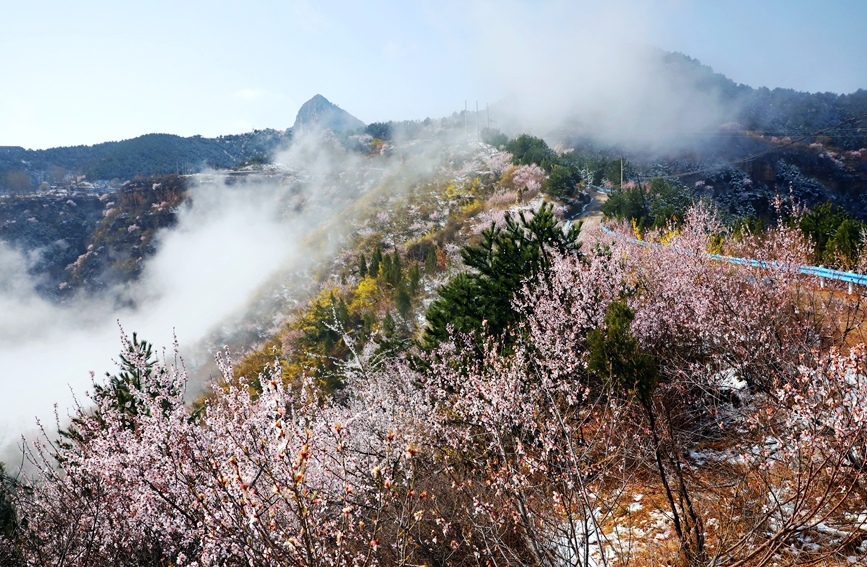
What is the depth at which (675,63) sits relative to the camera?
118125mm

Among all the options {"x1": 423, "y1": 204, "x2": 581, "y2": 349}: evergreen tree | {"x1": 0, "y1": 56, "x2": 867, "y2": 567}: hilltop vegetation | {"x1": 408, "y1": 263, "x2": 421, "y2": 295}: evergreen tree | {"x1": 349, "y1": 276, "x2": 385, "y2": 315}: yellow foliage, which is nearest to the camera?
{"x1": 0, "y1": 56, "x2": 867, "y2": 567}: hilltop vegetation

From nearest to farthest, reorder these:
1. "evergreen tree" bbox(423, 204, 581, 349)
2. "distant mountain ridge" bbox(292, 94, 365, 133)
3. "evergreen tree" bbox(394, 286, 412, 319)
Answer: "evergreen tree" bbox(423, 204, 581, 349)
"evergreen tree" bbox(394, 286, 412, 319)
"distant mountain ridge" bbox(292, 94, 365, 133)

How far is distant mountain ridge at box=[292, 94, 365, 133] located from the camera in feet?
560

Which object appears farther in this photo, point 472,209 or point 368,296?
point 472,209

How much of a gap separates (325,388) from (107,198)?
375 ft

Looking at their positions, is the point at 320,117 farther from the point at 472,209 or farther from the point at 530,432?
the point at 530,432

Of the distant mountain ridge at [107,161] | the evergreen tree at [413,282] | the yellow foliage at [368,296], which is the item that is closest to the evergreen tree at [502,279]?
the evergreen tree at [413,282]

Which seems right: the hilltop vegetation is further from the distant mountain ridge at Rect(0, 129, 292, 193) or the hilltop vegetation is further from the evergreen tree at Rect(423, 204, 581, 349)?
the distant mountain ridge at Rect(0, 129, 292, 193)

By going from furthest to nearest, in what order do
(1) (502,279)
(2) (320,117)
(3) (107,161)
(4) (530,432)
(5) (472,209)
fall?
(2) (320,117), (3) (107,161), (5) (472,209), (1) (502,279), (4) (530,432)

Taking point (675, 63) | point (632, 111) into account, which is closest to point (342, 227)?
point (632, 111)

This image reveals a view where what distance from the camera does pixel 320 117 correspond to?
178 m

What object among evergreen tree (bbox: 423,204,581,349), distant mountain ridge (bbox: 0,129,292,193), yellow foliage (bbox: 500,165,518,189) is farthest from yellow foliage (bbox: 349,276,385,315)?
distant mountain ridge (bbox: 0,129,292,193)

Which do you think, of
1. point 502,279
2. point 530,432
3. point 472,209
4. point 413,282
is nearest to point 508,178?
point 472,209

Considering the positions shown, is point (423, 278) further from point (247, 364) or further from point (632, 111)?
point (632, 111)
